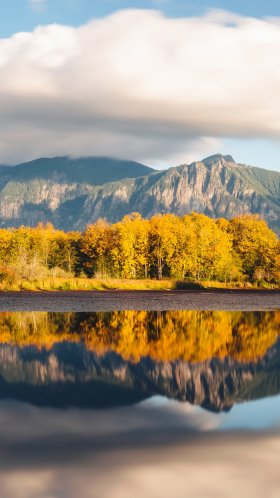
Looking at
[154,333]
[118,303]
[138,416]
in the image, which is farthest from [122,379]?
[118,303]

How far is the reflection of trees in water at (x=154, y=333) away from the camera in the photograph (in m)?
24.7

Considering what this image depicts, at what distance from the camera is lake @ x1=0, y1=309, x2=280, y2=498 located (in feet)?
33.2

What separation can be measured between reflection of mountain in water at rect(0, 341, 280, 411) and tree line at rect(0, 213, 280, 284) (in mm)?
82018

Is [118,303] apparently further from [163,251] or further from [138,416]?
[163,251]

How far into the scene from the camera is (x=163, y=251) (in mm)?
114188

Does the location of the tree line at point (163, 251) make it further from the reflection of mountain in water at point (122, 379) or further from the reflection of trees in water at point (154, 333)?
the reflection of mountain in water at point (122, 379)

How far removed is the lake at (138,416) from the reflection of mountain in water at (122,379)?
4 cm

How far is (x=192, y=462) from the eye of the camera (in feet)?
36.3

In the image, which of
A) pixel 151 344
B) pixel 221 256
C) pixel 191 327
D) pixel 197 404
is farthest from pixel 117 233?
pixel 197 404

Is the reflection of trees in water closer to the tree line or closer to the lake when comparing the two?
the lake

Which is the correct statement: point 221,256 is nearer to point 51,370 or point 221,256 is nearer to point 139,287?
point 139,287

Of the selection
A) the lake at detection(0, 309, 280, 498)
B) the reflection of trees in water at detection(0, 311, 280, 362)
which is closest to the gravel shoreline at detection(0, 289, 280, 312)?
the reflection of trees in water at detection(0, 311, 280, 362)

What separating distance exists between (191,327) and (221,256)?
7594cm

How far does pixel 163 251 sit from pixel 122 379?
95.5m
